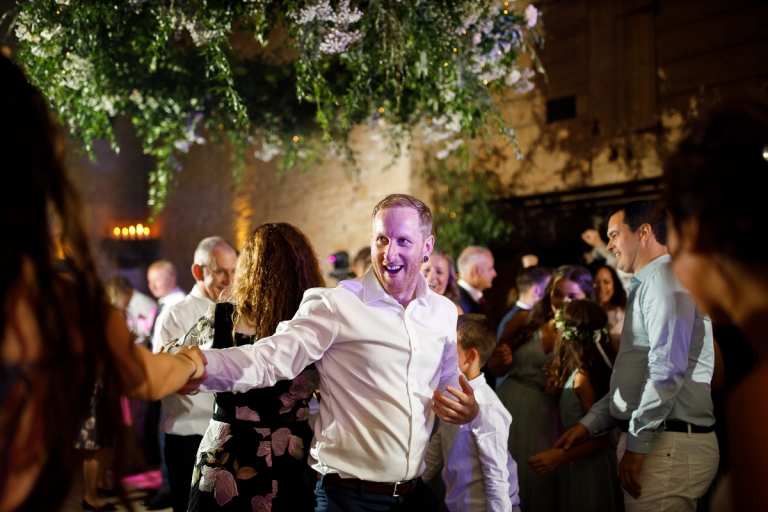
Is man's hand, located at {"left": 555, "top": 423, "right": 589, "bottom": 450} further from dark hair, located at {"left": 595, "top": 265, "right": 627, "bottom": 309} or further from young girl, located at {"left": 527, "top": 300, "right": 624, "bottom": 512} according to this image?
dark hair, located at {"left": 595, "top": 265, "right": 627, "bottom": 309}

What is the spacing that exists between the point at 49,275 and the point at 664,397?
2.25m

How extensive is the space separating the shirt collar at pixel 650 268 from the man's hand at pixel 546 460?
0.89 metres

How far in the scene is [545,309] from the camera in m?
4.28

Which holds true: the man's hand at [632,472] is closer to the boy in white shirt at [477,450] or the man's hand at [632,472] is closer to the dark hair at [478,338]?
the boy in white shirt at [477,450]

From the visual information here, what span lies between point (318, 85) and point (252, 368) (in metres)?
2.73

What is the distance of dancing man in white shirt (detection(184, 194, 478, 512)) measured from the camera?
211cm

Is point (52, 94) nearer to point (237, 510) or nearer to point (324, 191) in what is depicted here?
point (237, 510)

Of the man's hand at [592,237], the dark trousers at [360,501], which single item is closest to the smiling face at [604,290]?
the man's hand at [592,237]

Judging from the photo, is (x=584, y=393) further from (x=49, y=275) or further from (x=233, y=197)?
(x=233, y=197)

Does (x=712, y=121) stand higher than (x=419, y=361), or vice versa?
(x=712, y=121)

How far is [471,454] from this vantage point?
2.65m

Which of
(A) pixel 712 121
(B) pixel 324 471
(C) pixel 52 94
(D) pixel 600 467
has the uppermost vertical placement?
(C) pixel 52 94

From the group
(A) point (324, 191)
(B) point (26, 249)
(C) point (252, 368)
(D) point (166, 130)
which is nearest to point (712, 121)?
(B) point (26, 249)

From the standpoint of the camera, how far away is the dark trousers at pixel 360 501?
2.10 m
